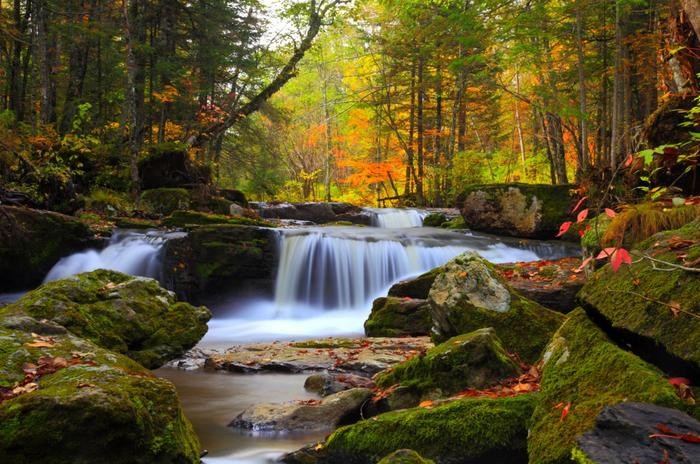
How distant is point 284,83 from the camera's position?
22141 millimetres

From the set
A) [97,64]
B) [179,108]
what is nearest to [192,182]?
[179,108]

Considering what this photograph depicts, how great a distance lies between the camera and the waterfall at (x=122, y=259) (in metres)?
11.0

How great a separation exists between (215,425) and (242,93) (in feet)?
63.5

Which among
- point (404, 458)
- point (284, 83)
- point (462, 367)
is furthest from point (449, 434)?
point (284, 83)

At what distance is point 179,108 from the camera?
2073cm

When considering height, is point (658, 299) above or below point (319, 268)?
above

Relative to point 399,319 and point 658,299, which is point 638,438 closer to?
point 658,299

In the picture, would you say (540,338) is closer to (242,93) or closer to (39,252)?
(39,252)

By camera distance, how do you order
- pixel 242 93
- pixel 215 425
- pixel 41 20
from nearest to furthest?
pixel 215 425, pixel 41 20, pixel 242 93

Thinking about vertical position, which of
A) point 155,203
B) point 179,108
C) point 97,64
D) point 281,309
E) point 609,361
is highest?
point 97,64

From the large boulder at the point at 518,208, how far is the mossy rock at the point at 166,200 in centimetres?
850

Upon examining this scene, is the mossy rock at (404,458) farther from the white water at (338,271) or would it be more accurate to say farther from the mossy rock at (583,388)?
the white water at (338,271)

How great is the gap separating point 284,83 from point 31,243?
45.3 ft

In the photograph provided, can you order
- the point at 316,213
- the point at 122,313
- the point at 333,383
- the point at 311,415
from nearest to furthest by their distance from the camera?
1. the point at 311,415
2. the point at 333,383
3. the point at 122,313
4. the point at 316,213
